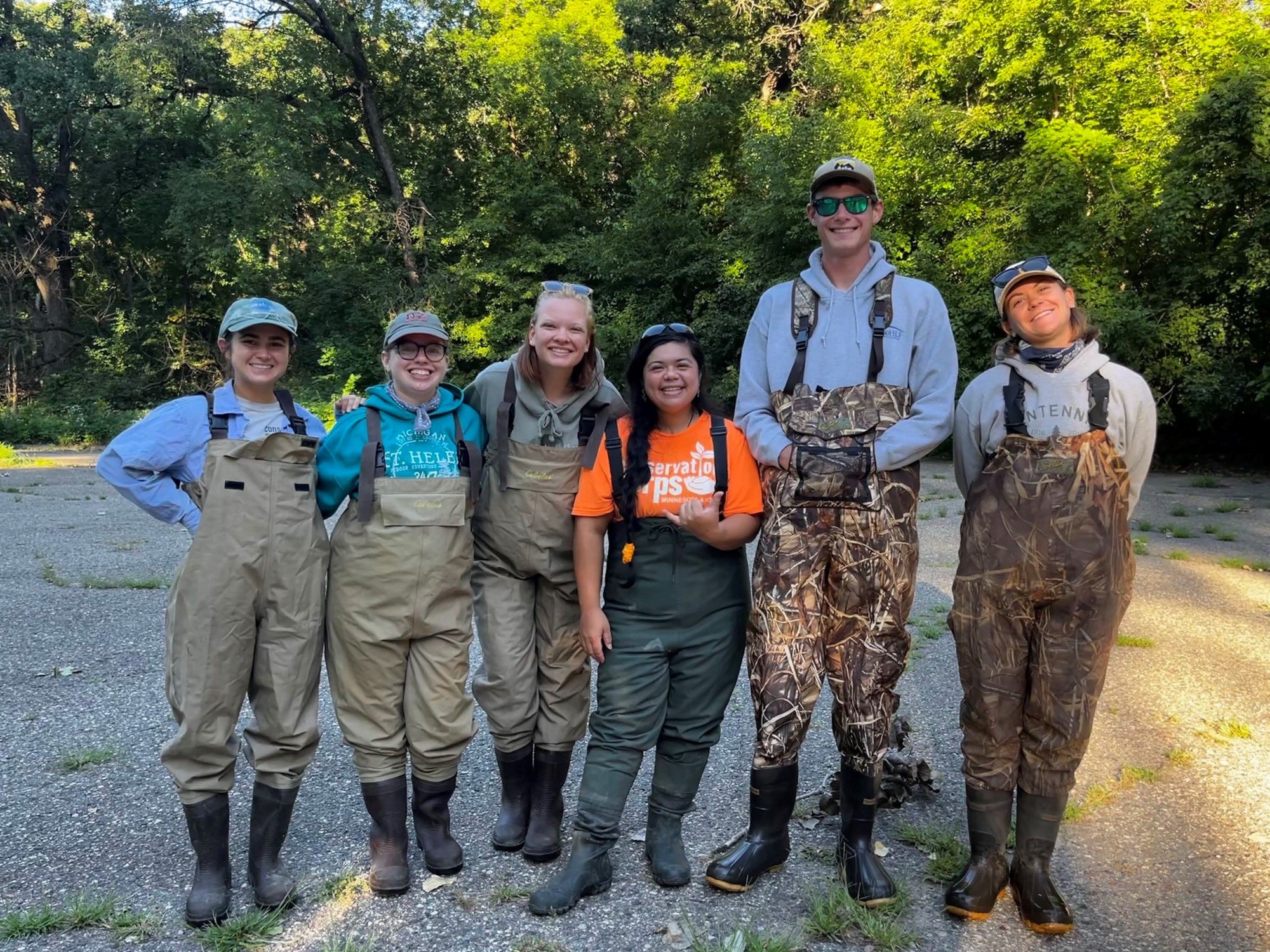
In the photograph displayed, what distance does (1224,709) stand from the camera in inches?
191

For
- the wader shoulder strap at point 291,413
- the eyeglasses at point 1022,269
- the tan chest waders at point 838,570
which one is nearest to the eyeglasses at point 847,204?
the tan chest waders at point 838,570

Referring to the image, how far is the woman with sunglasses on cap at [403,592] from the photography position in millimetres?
3055

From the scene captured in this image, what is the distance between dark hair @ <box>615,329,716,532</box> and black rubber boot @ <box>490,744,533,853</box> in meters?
1.05

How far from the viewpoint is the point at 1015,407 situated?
293 centimetres

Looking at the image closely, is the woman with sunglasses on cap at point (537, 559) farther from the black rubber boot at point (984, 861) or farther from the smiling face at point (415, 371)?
the black rubber boot at point (984, 861)

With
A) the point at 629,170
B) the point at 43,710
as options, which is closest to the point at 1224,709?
the point at 43,710

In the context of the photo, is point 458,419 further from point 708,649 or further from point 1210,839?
point 1210,839

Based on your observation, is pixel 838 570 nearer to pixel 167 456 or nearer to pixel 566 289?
pixel 566 289

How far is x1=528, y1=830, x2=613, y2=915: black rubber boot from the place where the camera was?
2.96 meters

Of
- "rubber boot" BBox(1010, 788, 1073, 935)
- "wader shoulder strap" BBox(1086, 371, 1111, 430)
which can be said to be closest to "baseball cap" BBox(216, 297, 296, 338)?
"wader shoulder strap" BBox(1086, 371, 1111, 430)

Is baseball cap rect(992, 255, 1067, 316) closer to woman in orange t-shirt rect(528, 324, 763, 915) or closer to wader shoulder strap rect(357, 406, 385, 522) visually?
woman in orange t-shirt rect(528, 324, 763, 915)

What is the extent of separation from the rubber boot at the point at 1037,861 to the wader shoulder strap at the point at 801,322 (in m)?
1.60

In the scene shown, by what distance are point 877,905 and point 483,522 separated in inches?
75.2

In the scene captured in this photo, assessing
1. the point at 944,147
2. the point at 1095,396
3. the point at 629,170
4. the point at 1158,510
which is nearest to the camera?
the point at 1095,396
